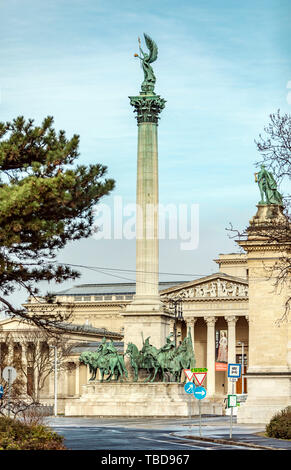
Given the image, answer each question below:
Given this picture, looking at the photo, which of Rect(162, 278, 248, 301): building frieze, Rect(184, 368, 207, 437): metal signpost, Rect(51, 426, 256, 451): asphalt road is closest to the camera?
Rect(51, 426, 256, 451): asphalt road

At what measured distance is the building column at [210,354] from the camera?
122250 mm

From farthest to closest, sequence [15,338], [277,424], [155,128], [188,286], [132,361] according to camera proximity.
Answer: [188,286] < [15,338] < [155,128] < [132,361] < [277,424]

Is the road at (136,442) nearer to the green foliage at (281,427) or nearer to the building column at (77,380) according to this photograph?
the green foliage at (281,427)

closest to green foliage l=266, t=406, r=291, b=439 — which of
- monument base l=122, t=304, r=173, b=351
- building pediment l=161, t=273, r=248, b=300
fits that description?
monument base l=122, t=304, r=173, b=351

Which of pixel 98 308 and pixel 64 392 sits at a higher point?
pixel 98 308

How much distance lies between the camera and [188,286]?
127 metres

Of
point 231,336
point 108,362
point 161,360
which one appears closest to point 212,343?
point 231,336

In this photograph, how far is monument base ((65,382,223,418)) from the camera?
2635 inches

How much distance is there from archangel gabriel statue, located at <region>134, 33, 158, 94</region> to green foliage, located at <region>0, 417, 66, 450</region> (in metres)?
56.7

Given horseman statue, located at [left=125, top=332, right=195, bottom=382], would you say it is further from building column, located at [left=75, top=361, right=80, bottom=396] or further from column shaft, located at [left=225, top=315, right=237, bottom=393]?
column shaft, located at [left=225, top=315, right=237, bottom=393]

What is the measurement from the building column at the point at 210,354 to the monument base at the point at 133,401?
52.5m

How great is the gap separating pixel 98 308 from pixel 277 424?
113 metres

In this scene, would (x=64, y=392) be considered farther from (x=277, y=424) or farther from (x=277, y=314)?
(x=277, y=424)

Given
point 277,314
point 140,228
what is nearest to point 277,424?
point 277,314
